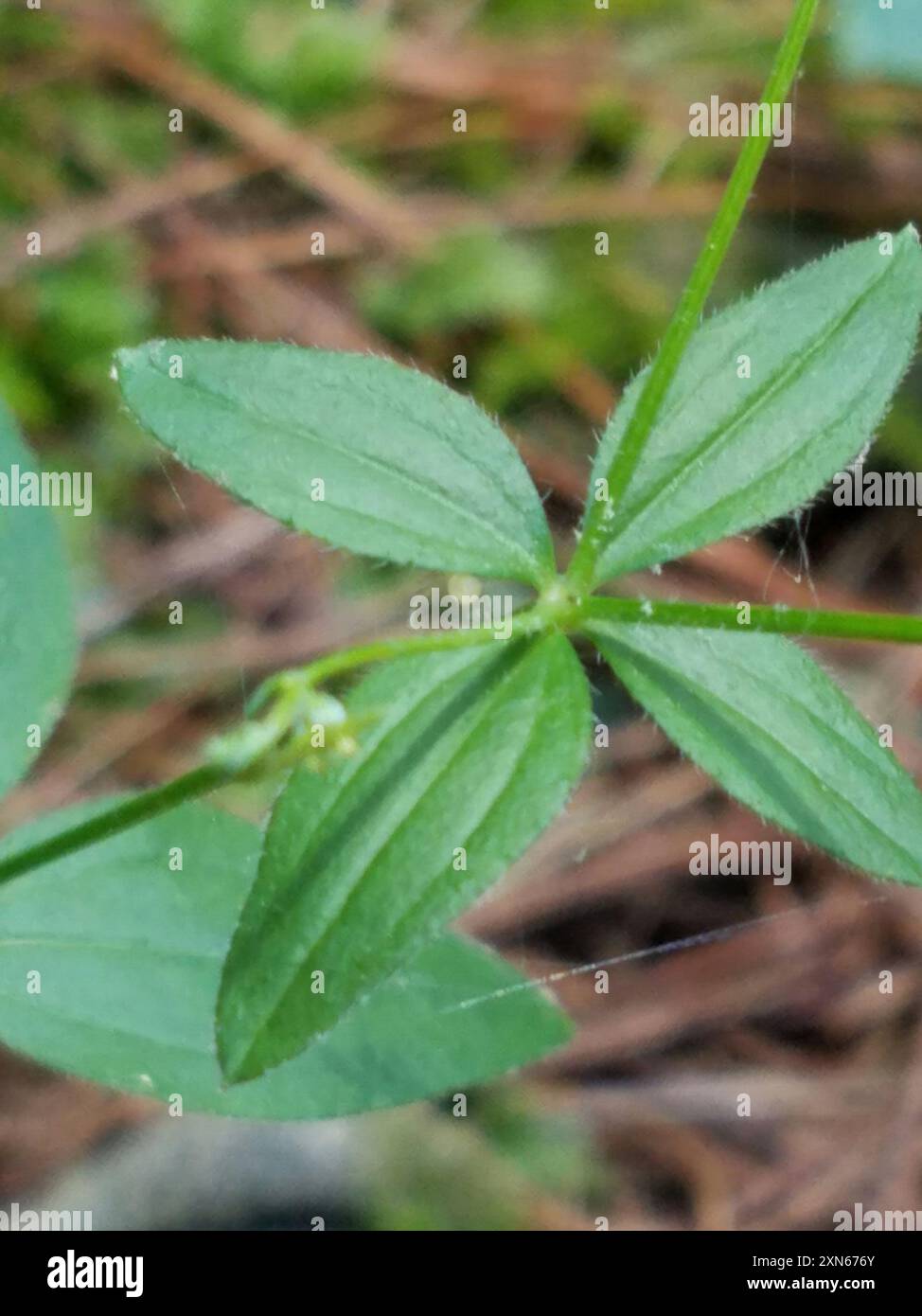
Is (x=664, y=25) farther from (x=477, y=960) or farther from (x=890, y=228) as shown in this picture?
(x=477, y=960)

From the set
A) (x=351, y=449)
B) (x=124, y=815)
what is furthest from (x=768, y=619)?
(x=124, y=815)

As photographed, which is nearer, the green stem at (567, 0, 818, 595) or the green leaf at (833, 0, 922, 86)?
the green stem at (567, 0, 818, 595)

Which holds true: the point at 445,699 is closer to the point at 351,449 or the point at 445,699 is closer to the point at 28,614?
the point at 351,449

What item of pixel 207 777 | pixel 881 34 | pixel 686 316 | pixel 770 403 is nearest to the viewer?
pixel 207 777

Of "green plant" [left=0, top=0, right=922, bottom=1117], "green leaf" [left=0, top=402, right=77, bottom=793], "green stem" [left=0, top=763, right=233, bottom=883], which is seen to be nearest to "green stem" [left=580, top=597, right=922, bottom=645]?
"green plant" [left=0, top=0, right=922, bottom=1117]

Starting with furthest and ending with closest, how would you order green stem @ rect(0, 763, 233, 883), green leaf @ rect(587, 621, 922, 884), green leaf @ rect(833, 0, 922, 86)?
green leaf @ rect(833, 0, 922, 86), green leaf @ rect(587, 621, 922, 884), green stem @ rect(0, 763, 233, 883)

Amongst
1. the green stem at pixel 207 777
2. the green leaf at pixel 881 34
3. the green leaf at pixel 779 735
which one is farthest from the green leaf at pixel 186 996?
the green leaf at pixel 881 34

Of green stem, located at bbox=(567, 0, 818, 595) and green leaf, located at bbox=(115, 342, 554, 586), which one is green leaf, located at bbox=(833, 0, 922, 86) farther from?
green leaf, located at bbox=(115, 342, 554, 586)

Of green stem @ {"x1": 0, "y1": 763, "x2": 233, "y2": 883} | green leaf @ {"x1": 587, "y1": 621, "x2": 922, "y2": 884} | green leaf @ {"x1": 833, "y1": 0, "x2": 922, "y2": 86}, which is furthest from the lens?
green leaf @ {"x1": 833, "y1": 0, "x2": 922, "y2": 86}
